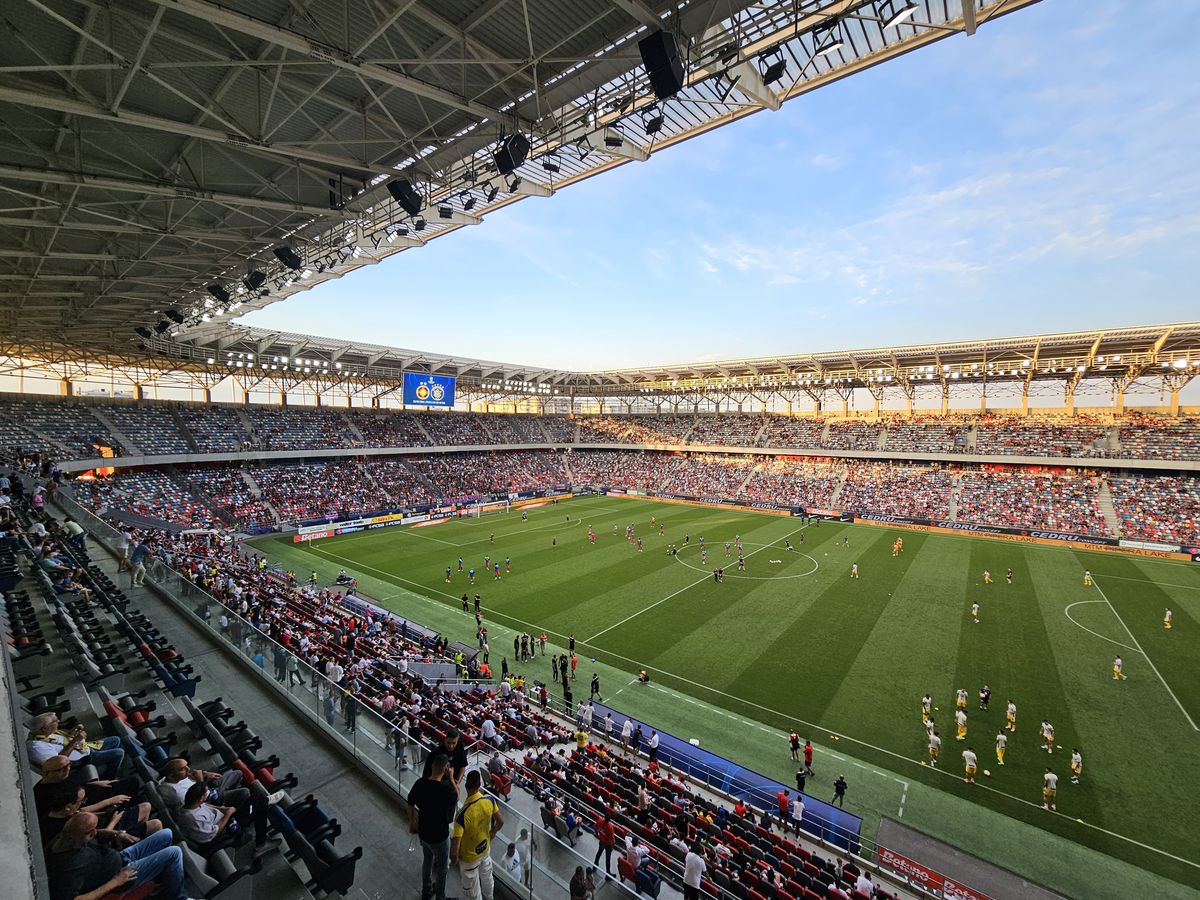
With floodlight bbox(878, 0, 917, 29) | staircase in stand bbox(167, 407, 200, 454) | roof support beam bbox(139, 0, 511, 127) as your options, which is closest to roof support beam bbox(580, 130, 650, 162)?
roof support beam bbox(139, 0, 511, 127)

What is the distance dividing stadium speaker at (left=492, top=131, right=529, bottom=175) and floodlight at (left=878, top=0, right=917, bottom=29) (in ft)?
20.2

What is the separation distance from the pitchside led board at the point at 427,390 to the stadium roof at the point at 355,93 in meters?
27.0

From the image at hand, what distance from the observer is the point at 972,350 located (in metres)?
44.4

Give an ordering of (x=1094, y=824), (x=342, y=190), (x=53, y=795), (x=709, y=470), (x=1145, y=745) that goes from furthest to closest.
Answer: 1. (x=709, y=470)
2. (x=1145, y=745)
3. (x=342, y=190)
4. (x=1094, y=824)
5. (x=53, y=795)

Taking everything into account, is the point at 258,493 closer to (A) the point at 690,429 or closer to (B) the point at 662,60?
(B) the point at 662,60

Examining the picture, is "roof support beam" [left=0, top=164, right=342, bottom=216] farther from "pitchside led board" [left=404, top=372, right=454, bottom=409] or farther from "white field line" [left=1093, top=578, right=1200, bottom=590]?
"white field line" [left=1093, top=578, right=1200, bottom=590]

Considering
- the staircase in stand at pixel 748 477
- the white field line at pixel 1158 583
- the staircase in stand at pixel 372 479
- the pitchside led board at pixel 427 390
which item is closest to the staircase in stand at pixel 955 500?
the white field line at pixel 1158 583

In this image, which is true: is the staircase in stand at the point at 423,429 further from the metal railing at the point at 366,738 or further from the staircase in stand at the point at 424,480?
the metal railing at the point at 366,738

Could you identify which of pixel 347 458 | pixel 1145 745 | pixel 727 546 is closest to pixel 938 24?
pixel 1145 745

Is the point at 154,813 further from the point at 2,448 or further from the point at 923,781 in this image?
the point at 2,448

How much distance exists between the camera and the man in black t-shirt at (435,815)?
14.1ft

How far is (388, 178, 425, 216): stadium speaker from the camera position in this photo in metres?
12.0

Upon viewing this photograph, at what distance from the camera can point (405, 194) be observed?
1205 cm

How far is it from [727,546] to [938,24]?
31075mm
